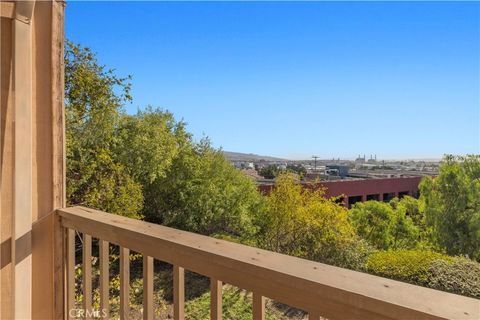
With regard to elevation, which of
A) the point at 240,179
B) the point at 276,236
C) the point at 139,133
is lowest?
the point at 276,236

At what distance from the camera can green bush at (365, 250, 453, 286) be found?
6.03m

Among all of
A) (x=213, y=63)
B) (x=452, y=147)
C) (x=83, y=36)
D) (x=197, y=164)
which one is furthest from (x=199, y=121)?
(x=452, y=147)

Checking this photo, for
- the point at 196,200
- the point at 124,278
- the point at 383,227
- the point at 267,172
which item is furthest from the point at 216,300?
the point at 267,172

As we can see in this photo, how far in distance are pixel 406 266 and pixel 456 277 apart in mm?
802

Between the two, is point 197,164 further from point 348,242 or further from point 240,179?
point 348,242

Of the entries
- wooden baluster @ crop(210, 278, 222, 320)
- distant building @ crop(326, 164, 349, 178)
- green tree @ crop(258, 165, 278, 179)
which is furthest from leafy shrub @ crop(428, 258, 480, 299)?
distant building @ crop(326, 164, 349, 178)

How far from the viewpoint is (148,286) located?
40.4 inches

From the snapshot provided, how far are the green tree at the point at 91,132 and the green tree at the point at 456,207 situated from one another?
11.0 m

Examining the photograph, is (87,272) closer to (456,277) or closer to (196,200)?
(456,277)

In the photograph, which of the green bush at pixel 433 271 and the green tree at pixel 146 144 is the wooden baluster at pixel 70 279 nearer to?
the green bush at pixel 433 271

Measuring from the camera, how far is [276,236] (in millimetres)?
9398

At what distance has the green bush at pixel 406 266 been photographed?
19.8 ft

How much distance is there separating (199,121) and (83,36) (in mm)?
6491

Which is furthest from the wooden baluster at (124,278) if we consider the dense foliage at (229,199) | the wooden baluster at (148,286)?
the dense foliage at (229,199)
